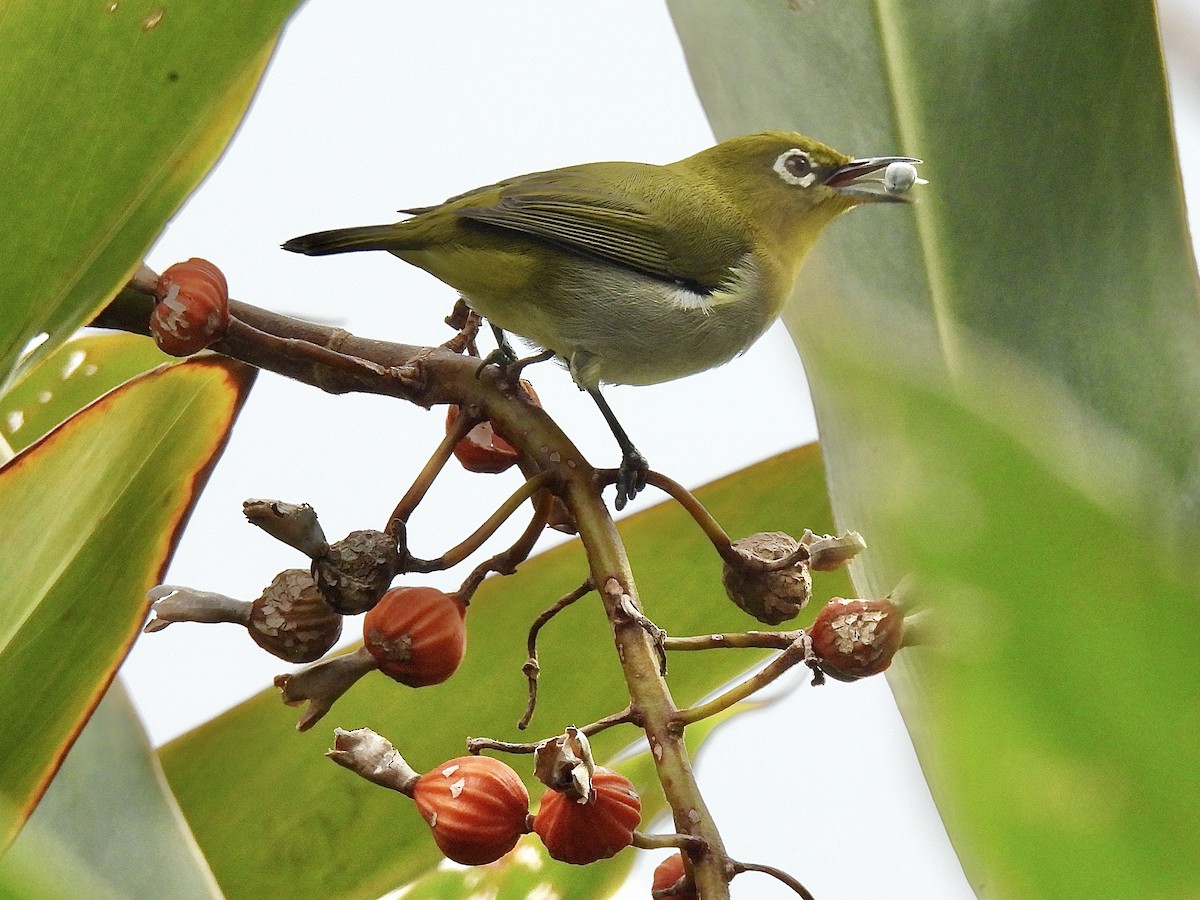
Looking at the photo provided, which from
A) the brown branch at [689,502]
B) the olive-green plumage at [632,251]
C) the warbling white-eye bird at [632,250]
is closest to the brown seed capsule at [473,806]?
the brown branch at [689,502]

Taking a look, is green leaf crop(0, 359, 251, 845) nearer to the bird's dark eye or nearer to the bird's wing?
the bird's wing

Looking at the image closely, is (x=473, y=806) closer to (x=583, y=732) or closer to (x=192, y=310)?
(x=583, y=732)

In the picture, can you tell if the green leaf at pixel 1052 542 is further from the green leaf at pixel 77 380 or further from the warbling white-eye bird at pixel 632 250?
the green leaf at pixel 77 380

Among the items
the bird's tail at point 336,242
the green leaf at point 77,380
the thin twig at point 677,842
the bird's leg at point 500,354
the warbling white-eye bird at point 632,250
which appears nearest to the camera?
the thin twig at point 677,842

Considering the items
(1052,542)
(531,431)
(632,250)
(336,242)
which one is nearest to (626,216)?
(632,250)

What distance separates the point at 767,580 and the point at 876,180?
764mm

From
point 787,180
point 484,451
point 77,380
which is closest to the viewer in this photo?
point 484,451

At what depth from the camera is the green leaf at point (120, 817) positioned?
1044mm

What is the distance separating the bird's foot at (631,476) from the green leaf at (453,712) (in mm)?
154

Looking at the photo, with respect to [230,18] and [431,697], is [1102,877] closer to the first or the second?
[230,18]

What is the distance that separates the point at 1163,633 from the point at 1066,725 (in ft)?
0.12

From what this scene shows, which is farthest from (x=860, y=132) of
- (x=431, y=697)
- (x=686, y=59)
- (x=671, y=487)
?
(x=431, y=697)

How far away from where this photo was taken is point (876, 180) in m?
1.58

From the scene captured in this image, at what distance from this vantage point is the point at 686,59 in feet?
4.41
